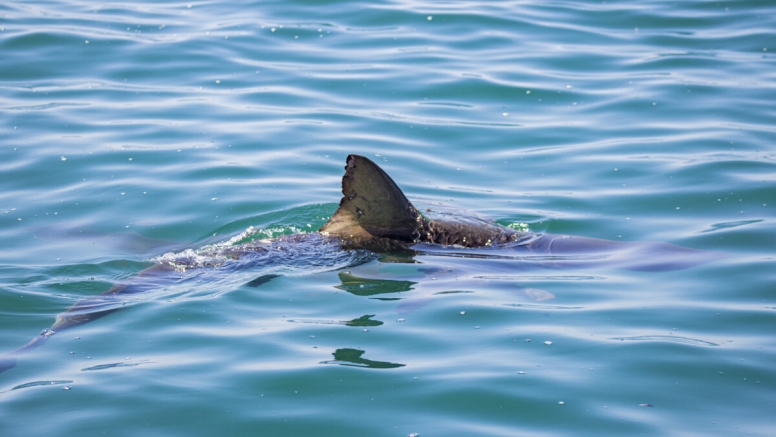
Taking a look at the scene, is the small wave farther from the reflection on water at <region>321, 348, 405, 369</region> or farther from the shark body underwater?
the reflection on water at <region>321, 348, 405, 369</region>

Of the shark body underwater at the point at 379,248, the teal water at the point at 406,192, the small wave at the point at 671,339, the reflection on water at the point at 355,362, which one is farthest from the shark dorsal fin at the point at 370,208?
the small wave at the point at 671,339

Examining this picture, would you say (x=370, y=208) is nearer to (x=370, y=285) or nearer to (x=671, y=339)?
(x=370, y=285)

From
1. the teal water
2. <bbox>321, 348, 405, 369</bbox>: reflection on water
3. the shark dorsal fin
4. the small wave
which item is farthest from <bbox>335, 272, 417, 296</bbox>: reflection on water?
the small wave

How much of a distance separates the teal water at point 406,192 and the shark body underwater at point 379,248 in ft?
0.53

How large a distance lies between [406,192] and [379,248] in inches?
79.5

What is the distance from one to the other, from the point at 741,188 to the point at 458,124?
3.36m

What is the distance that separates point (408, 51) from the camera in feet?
42.8

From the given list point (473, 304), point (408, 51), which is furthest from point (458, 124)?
point (473, 304)

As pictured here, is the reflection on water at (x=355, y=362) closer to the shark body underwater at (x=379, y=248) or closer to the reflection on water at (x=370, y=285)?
the reflection on water at (x=370, y=285)

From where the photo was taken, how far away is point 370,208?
6.55 metres

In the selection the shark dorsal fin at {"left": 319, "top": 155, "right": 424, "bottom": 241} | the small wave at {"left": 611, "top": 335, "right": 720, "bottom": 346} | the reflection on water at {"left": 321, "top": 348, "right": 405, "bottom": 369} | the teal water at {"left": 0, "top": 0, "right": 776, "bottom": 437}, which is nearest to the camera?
the teal water at {"left": 0, "top": 0, "right": 776, "bottom": 437}

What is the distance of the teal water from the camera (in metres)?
4.94

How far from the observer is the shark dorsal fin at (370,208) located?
6.32 m

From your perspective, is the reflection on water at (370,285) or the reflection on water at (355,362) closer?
the reflection on water at (355,362)
